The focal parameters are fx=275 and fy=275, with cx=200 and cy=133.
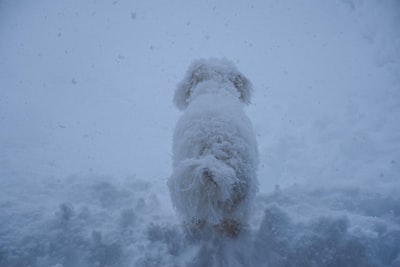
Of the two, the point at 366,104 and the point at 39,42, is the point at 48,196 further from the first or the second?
the point at 39,42

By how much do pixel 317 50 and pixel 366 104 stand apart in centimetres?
320

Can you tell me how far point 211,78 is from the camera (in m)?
3.00

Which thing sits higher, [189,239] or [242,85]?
[242,85]

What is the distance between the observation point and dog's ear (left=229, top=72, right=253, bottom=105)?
10.1 ft

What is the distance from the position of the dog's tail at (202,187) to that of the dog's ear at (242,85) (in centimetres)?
146

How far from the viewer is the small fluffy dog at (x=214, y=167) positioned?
5.76ft

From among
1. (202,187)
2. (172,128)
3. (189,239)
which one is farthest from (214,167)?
(172,128)

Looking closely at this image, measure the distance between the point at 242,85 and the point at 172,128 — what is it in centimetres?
379

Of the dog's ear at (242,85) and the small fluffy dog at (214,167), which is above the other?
the dog's ear at (242,85)

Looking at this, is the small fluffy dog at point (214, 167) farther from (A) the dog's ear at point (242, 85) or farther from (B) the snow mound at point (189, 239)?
(A) the dog's ear at point (242, 85)

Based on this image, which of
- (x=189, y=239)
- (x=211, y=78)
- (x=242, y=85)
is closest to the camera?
(x=189, y=239)

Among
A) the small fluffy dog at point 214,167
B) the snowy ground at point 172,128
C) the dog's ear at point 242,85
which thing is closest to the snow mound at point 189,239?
the snowy ground at point 172,128

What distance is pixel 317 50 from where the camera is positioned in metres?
7.88

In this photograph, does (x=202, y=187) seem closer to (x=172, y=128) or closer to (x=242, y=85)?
(x=242, y=85)
